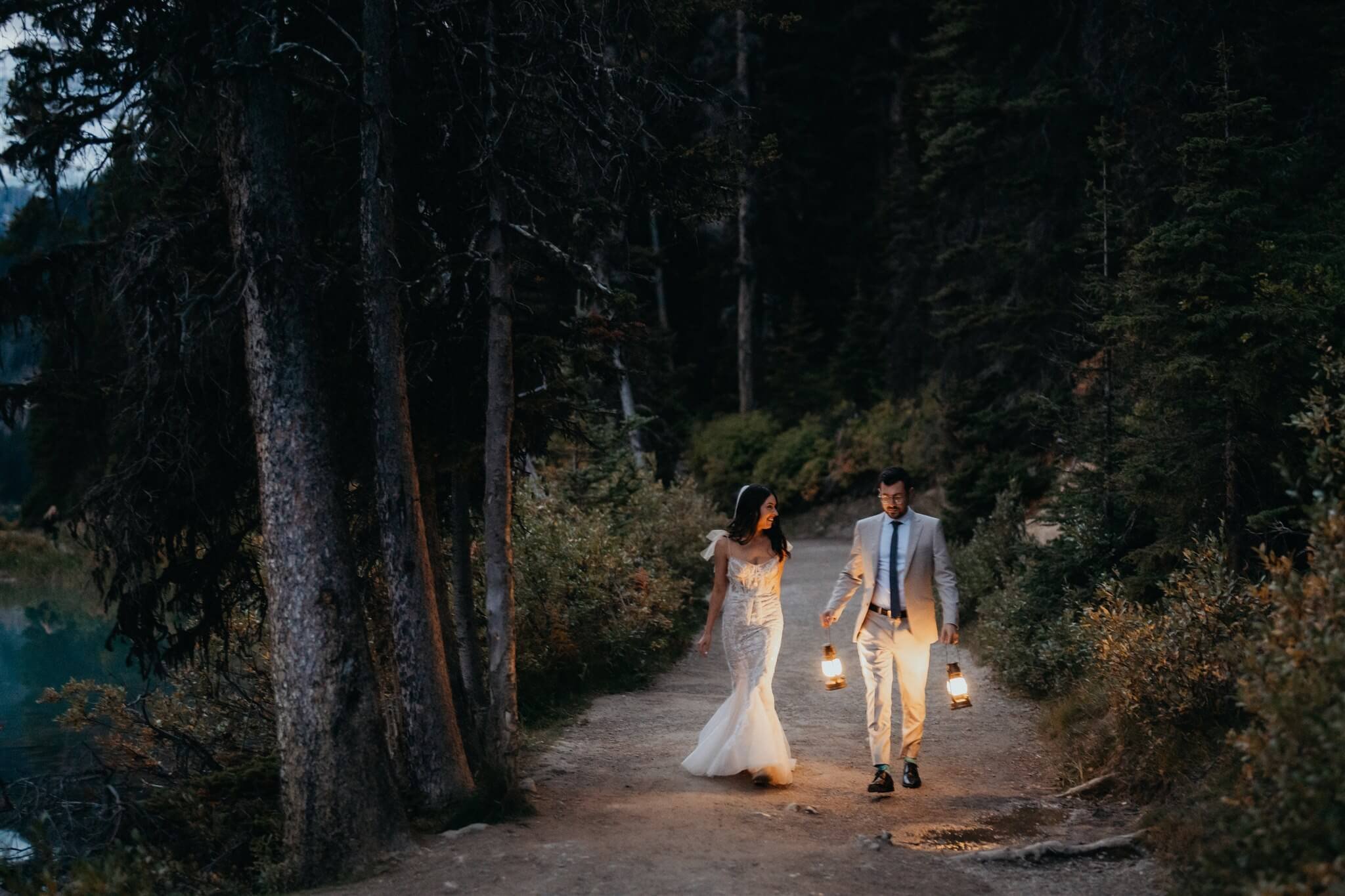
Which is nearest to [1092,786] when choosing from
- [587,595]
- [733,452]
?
[587,595]

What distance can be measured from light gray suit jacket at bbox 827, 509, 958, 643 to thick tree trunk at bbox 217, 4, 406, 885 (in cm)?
366

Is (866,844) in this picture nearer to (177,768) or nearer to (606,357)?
(606,357)

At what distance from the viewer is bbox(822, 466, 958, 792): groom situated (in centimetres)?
852

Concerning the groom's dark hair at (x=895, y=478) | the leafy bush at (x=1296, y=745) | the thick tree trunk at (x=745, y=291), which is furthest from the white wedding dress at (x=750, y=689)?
the thick tree trunk at (x=745, y=291)

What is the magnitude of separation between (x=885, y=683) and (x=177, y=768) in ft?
20.4

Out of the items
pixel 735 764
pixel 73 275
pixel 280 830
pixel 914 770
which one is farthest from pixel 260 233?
pixel 914 770

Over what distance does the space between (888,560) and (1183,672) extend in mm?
2273

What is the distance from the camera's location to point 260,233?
809 cm

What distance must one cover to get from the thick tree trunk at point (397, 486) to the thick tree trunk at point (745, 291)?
29.1 meters

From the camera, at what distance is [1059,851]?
710 centimetres

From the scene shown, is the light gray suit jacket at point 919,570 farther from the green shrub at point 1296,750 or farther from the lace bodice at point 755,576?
the green shrub at point 1296,750

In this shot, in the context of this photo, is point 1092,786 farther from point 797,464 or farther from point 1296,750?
point 797,464

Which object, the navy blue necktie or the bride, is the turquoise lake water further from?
the navy blue necktie

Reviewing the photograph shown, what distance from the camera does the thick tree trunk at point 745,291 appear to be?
37156 millimetres
